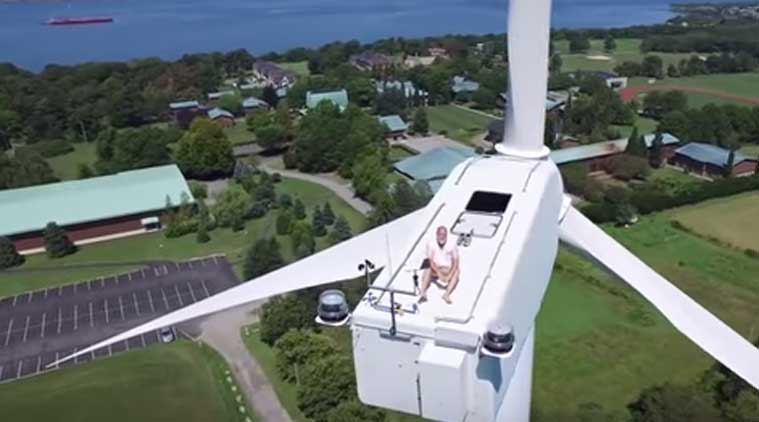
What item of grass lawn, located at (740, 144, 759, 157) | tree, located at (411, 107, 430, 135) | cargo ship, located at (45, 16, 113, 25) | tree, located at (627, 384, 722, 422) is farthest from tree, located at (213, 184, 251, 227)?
cargo ship, located at (45, 16, 113, 25)

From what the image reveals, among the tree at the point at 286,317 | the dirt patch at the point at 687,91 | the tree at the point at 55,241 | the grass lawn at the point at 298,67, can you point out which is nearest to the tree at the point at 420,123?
the dirt patch at the point at 687,91

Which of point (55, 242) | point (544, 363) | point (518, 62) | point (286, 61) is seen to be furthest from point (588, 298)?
point (286, 61)

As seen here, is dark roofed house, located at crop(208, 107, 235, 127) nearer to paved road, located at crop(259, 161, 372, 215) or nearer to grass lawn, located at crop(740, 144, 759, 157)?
paved road, located at crop(259, 161, 372, 215)

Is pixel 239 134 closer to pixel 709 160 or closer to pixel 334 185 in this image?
pixel 334 185

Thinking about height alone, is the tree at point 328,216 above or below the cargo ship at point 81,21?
below

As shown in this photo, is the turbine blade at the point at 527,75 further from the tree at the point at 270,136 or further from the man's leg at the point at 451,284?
the tree at the point at 270,136
